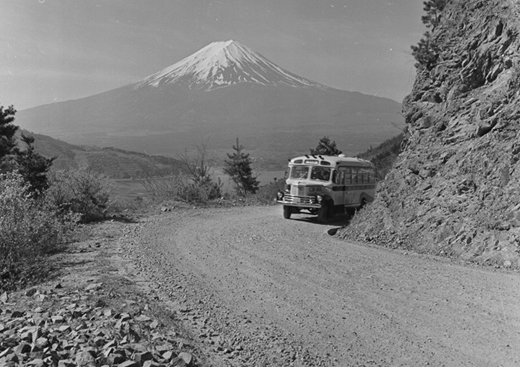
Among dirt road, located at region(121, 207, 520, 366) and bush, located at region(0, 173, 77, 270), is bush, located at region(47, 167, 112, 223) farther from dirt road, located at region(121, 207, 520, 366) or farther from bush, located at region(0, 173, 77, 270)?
dirt road, located at region(121, 207, 520, 366)

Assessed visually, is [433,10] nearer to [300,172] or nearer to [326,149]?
[300,172]

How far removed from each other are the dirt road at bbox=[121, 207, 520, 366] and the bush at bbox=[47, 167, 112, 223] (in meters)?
6.25

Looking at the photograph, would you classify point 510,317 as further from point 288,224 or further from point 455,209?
point 288,224

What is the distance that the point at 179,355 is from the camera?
4.72 metres

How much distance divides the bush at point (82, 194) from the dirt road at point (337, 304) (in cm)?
625

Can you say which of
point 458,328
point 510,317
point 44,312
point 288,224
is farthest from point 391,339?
point 288,224

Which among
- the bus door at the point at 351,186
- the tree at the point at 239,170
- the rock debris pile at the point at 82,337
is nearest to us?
the rock debris pile at the point at 82,337

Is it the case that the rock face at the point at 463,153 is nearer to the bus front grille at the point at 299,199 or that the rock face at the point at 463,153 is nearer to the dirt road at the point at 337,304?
the dirt road at the point at 337,304

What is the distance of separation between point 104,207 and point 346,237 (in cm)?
992

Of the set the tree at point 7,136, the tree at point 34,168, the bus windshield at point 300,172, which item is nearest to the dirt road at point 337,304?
the bus windshield at point 300,172

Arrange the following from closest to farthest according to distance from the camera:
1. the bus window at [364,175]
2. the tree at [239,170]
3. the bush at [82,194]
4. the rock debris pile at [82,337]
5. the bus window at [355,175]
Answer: the rock debris pile at [82,337]
the bush at [82,194]
the bus window at [355,175]
the bus window at [364,175]
the tree at [239,170]

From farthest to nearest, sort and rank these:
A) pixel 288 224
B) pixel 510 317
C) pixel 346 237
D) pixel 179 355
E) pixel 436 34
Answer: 1. pixel 288 224
2. pixel 436 34
3. pixel 346 237
4. pixel 510 317
5. pixel 179 355

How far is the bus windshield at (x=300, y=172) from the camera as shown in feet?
57.2

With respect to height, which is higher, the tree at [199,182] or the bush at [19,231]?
the bush at [19,231]
